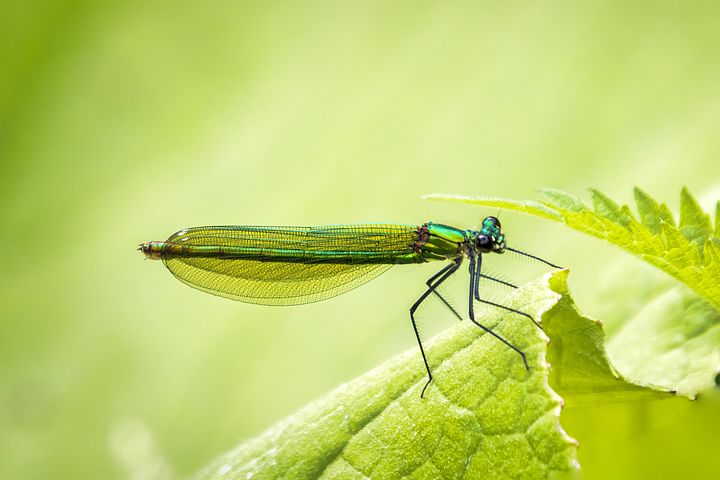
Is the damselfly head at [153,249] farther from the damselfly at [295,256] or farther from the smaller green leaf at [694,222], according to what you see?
the smaller green leaf at [694,222]

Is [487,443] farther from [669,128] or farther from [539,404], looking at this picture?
[669,128]

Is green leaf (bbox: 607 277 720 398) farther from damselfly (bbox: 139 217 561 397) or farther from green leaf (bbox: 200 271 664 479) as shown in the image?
damselfly (bbox: 139 217 561 397)

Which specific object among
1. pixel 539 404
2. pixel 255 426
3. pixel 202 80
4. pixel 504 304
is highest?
pixel 202 80

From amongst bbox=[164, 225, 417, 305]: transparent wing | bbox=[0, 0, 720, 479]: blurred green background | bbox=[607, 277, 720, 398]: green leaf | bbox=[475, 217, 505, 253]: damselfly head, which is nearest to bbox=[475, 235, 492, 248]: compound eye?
bbox=[475, 217, 505, 253]: damselfly head

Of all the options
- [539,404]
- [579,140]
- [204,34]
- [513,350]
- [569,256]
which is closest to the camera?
[539,404]

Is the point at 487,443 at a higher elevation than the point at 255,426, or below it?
below

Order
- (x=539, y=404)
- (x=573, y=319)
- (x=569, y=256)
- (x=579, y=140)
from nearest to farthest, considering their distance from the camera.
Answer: (x=539, y=404) < (x=573, y=319) < (x=569, y=256) < (x=579, y=140)

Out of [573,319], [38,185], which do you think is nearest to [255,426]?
[38,185]
